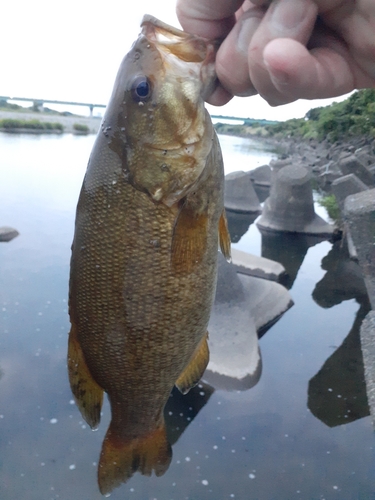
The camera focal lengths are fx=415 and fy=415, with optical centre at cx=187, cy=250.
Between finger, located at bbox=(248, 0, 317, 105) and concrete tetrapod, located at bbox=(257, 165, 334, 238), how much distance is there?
10.5 meters

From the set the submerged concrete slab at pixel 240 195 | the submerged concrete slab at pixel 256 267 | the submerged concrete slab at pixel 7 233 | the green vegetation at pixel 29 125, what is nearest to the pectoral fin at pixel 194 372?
the submerged concrete slab at pixel 256 267

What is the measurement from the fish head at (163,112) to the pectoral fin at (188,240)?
8 centimetres

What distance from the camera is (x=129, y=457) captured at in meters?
1.84

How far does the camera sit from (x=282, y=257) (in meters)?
10.1

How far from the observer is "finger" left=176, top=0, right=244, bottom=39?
1.38 meters

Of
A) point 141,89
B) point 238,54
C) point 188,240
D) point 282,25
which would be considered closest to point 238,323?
point 188,240

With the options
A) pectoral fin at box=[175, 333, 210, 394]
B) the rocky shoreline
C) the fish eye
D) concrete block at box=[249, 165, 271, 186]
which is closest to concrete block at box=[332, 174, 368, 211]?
the rocky shoreline

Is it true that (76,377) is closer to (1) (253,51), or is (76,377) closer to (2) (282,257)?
(1) (253,51)

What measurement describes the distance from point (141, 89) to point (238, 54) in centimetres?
36

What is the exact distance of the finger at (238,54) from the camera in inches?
49.9

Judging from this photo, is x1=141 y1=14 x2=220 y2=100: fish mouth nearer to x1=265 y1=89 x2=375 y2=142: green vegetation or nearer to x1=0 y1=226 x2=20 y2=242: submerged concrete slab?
x1=0 y1=226 x2=20 y2=242: submerged concrete slab

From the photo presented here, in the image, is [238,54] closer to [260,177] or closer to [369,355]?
[369,355]

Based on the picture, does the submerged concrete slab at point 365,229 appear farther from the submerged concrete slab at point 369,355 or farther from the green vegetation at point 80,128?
the green vegetation at point 80,128

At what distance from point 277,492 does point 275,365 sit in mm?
1926
